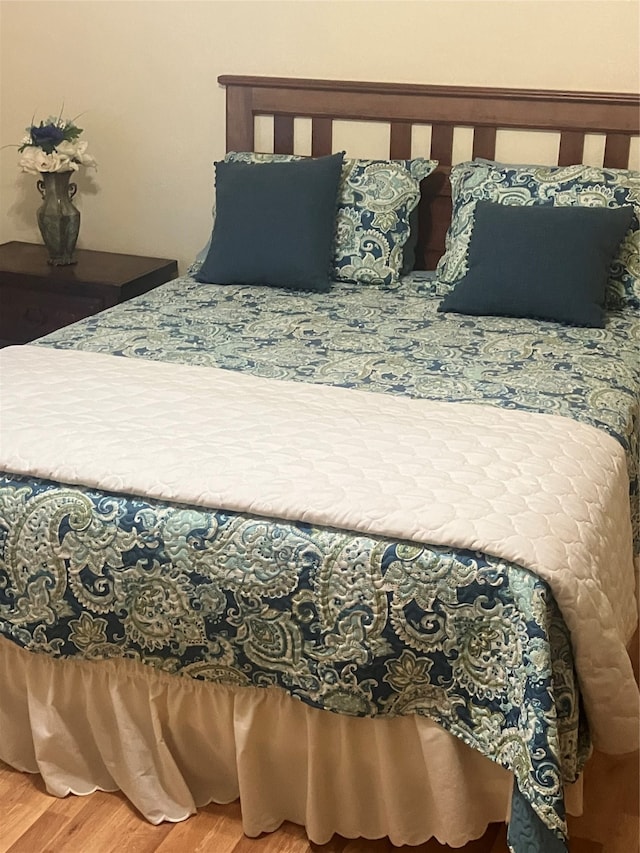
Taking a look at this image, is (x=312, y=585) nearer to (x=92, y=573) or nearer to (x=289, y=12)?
(x=92, y=573)

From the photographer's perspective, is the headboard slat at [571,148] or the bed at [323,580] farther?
the headboard slat at [571,148]

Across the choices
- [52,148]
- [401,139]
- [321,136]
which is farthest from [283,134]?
[52,148]

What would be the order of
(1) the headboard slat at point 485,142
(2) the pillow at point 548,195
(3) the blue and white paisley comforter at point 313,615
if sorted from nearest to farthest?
(3) the blue and white paisley comforter at point 313,615 < (2) the pillow at point 548,195 < (1) the headboard slat at point 485,142

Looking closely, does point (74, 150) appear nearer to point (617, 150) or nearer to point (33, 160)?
point (33, 160)

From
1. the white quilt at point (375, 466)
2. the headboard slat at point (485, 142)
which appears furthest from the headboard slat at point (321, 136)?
the white quilt at point (375, 466)

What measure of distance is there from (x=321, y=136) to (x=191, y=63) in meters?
0.54

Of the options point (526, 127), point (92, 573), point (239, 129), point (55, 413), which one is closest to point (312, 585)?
point (92, 573)

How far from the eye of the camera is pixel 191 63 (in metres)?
3.47

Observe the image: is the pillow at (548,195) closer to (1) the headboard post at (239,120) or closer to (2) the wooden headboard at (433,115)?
(2) the wooden headboard at (433,115)

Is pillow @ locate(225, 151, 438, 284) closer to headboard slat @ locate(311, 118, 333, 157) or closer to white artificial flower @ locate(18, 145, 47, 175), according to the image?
headboard slat @ locate(311, 118, 333, 157)

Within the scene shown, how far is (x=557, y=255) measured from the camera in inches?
106

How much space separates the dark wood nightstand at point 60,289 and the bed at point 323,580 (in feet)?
3.08

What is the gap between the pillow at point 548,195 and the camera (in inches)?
111

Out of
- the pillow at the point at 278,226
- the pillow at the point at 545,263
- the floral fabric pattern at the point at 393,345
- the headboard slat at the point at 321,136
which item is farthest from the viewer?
the headboard slat at the point at 321,136
